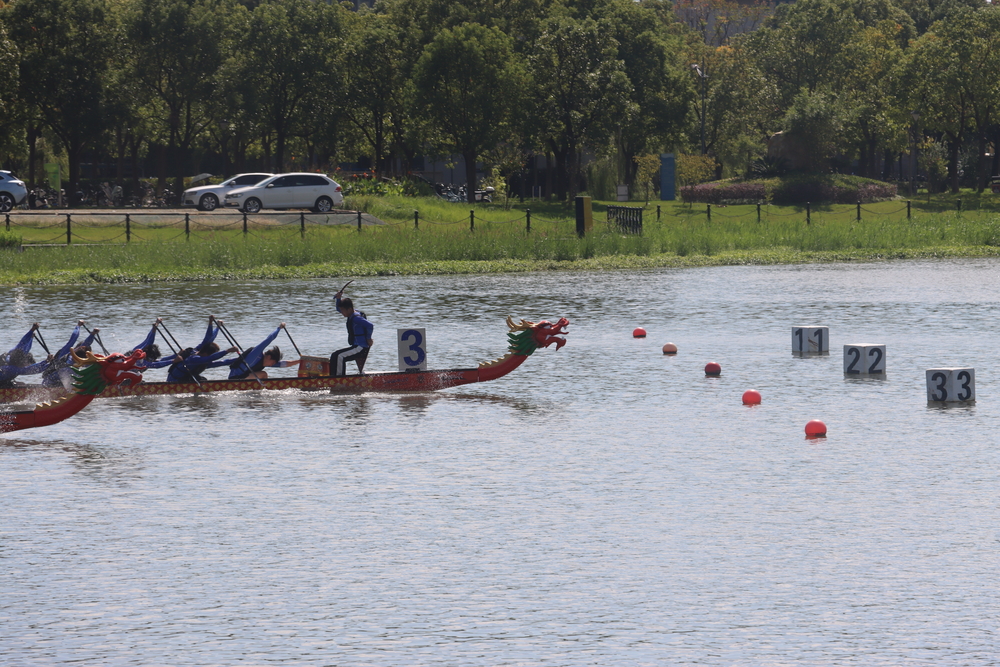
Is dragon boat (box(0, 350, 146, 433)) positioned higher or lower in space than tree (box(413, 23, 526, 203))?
lower

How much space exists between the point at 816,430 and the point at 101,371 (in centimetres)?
812

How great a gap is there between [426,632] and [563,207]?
2361 inches

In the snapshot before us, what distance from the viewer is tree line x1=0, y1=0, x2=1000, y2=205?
65250mm

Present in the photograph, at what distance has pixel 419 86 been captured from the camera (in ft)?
217

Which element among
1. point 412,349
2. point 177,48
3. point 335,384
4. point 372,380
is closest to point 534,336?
point 412,349

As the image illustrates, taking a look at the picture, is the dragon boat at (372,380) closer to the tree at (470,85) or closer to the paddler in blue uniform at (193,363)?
the paddler in blue uniform at (193,363)

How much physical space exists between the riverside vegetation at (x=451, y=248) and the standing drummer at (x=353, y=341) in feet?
64.8

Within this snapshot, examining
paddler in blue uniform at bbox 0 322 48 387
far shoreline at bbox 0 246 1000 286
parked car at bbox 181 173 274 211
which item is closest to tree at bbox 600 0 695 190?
parked car at bbox 181 173 274 211

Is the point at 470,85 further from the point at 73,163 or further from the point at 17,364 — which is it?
the point at 17,364

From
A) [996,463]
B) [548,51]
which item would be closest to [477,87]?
[548,51]

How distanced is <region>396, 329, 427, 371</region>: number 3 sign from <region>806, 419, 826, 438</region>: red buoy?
5.75 meters

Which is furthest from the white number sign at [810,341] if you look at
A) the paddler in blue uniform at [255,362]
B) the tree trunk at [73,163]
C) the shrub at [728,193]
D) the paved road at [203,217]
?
the tree trunk at [73,163]

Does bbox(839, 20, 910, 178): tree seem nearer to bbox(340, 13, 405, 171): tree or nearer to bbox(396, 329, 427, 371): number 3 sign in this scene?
bbox(340, 13, 405, 171): tree

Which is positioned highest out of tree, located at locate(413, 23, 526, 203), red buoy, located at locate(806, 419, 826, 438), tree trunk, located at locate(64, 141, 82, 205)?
Answer: tree, located at locate(413, 23, 526, 203)
